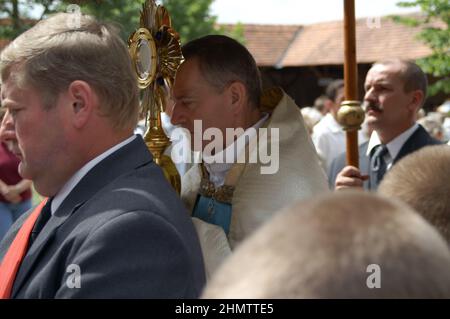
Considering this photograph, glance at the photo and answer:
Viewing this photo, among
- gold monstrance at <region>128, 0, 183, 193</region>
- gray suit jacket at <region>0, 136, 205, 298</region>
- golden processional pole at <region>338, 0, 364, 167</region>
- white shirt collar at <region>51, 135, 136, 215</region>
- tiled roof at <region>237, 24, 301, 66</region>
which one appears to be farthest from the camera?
tiled roof at <region>237, 24, 301, 66</region>

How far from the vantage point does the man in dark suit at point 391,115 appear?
4051mm

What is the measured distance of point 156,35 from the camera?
109 inches

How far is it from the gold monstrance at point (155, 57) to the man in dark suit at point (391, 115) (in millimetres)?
1540

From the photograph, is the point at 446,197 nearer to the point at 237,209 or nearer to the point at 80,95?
the point at 80,95

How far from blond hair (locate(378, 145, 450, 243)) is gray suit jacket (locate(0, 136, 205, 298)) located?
1.66 ft

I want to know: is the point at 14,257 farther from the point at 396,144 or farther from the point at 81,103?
the point at 396,144

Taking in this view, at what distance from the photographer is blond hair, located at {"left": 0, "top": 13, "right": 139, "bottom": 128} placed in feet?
6.06

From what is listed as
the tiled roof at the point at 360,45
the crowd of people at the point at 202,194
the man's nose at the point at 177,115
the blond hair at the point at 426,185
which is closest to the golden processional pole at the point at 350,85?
the crowd of people at the point at 202,194

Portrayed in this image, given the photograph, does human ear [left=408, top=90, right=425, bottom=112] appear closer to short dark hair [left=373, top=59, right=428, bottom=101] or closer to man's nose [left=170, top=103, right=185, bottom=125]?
short dark hair [left=373, top=59, right=428, bottom=101]

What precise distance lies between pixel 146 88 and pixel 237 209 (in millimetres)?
527

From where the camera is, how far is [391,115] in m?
4.15

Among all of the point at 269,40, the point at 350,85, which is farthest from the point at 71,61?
the point at 269,40

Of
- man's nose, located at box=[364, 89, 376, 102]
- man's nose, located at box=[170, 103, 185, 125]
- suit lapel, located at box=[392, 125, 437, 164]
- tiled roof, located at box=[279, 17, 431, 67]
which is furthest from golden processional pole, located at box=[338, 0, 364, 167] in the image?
tiled roof, located at box=[279, 17, 431, 67]
